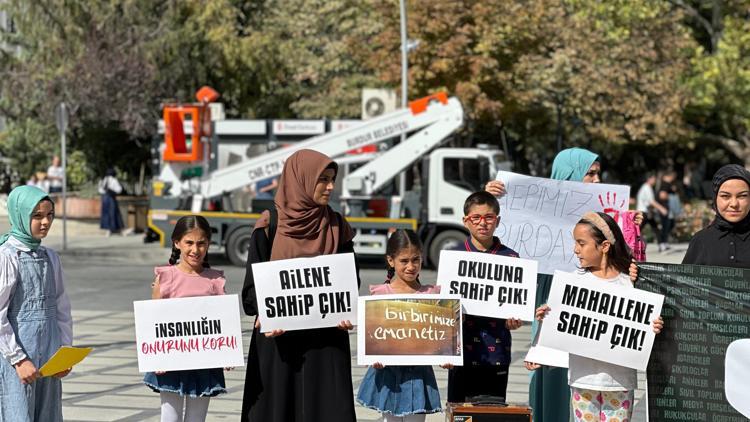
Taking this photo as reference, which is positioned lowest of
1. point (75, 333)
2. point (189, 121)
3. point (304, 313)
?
point (75, 333)

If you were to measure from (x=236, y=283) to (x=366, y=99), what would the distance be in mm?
10645

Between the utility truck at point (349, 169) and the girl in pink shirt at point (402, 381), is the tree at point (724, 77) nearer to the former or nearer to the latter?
the utility truck at point (349, 169)

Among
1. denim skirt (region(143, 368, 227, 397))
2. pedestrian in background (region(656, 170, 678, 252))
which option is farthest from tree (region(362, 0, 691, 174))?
denim skirt (region(143, 368, 227, 397))

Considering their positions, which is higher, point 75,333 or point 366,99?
point 366,99

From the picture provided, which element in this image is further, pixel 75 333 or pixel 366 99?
pixel 366 99

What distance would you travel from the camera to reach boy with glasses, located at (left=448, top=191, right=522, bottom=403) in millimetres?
7043

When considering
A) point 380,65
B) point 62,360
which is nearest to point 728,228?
point 62,360

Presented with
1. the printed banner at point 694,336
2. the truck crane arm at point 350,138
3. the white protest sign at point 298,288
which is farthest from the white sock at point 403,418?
the truck crane arm at point 350,138

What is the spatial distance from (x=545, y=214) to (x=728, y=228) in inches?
62.7

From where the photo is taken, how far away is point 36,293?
21.3 ft

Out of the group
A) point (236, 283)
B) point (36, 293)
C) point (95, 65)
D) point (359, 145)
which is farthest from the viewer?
point (95, 65)

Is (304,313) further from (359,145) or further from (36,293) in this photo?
(359,145)

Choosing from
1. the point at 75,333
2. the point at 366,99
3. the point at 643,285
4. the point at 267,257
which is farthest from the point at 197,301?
the point at 366,99

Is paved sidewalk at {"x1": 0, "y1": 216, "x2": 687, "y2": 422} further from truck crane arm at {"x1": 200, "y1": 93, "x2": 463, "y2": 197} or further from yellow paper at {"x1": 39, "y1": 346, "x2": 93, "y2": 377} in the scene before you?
truck crane arm at {"x1": 200, "y1": 93, "x2": 463, "y2": 197}
